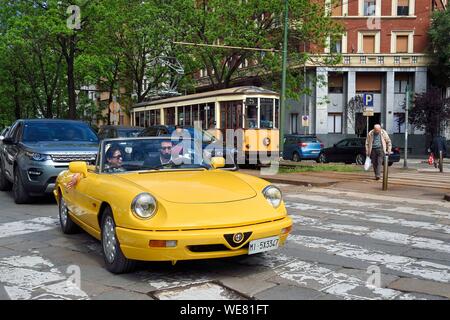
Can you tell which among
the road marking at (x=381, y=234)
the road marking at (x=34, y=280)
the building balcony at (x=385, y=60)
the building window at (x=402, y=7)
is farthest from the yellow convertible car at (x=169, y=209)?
the building window at (x=402, y=7)

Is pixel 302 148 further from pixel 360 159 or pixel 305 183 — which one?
pixel 305 183

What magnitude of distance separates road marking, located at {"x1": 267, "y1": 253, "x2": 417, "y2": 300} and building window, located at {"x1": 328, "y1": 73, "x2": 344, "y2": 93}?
37.9 m

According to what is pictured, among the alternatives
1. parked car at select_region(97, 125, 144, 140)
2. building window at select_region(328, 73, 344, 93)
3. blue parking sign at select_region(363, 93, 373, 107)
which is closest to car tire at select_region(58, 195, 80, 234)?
parked car at select_region(97, 125, 144, 140)

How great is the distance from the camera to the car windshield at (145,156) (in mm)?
6207

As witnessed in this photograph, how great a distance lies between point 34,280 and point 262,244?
2304 mm

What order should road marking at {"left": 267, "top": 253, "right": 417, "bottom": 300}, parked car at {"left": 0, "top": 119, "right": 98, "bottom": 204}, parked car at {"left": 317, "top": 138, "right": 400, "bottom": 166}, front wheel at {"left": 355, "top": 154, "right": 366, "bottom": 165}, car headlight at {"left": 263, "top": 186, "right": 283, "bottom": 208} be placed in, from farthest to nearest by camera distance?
parked car at {"left": 317, "top": 138, "right": 400, "bottom": 166} → front wheel at {"left": 355, "top": 154, "right": 366, "bottom": 165} → parked car at {"left": 0, "top": 119, "right": 98, "bottom": 204} → car headlight at {"left": 263, "top": 186, "right": 283, "bottom": 208} → road marking at {"left": 267, "top": 253, "right": 417, "bottom": 300}

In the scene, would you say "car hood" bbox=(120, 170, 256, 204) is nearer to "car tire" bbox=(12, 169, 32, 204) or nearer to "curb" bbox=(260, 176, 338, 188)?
"car tire" bbox=(12, 169, 32, 204)

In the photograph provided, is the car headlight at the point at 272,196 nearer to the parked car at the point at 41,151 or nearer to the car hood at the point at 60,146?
the parked car at the point at 41,151

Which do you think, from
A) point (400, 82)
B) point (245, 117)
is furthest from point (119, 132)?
point (400, 82)

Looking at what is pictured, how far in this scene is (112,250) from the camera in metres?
5.31

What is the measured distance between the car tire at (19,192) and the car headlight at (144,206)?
6.17 meters

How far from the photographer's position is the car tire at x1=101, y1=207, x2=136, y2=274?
514 centimetres
